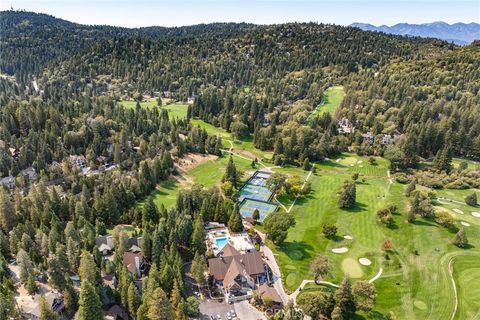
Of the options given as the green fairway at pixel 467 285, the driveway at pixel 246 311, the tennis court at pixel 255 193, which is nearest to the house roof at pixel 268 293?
the driveway at pixel 246 311

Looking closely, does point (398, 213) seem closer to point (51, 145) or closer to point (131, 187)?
point (131, 187)

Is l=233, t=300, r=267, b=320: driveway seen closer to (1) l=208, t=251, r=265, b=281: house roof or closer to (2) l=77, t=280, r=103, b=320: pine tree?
(1) l=208, t=251, r=265, b=281: house roof

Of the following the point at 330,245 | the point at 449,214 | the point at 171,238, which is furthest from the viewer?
the point at 449,214

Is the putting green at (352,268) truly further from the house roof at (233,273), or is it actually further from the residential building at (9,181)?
the residential building at (9,181)

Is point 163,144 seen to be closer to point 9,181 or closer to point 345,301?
point 9,181

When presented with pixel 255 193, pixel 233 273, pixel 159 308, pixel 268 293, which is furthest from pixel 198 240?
pixel 255 193

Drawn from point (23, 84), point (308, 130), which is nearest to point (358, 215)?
point (308, 130)

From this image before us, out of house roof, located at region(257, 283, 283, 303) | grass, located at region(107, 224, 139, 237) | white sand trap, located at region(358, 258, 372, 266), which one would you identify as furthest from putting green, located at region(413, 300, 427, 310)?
grass, located at region(107, 224, 139, 237)
